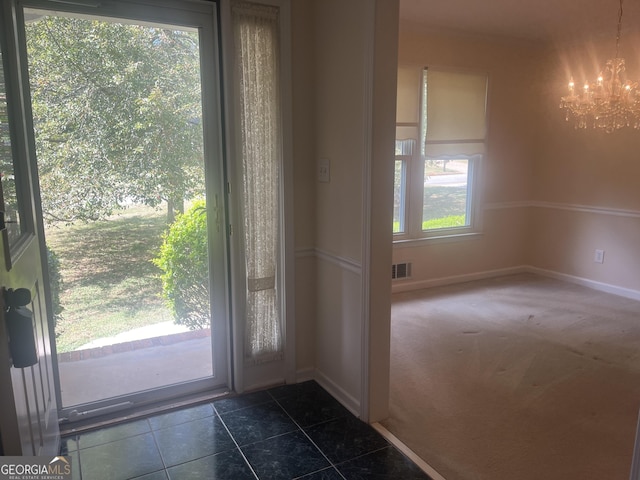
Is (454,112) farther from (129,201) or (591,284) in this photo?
(129,201)

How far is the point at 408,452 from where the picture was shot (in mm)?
2188

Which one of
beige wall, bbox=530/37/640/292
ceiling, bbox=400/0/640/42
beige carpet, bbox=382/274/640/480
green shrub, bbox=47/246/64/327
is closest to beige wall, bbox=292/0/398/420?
beige carpet, bbox=382/274/640/480

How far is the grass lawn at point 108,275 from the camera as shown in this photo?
93.7 inches

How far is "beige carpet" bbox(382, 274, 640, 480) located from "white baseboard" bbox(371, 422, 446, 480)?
0.11 ft

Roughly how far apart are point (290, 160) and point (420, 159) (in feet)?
7.47

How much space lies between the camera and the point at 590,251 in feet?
16.0

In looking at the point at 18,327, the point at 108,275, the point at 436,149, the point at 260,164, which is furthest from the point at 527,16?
the point at 18,327

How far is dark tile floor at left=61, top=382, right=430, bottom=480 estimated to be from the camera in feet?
6.77

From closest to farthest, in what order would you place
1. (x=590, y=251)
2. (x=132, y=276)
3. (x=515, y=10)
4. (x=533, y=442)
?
(x=533, y=442) → (x=132, y=276) → (x=515, y=10) → (x=590, y=251)

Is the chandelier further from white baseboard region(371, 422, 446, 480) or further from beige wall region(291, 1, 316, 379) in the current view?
white baseboard region(371, 422, 446, 480)

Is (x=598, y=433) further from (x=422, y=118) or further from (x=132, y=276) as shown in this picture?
(x=422, y=118)

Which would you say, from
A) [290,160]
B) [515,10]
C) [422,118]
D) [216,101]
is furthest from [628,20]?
[216,101]

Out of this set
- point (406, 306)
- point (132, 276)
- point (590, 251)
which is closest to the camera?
point (132, 276)

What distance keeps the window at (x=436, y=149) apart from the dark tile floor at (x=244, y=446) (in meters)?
2.55
